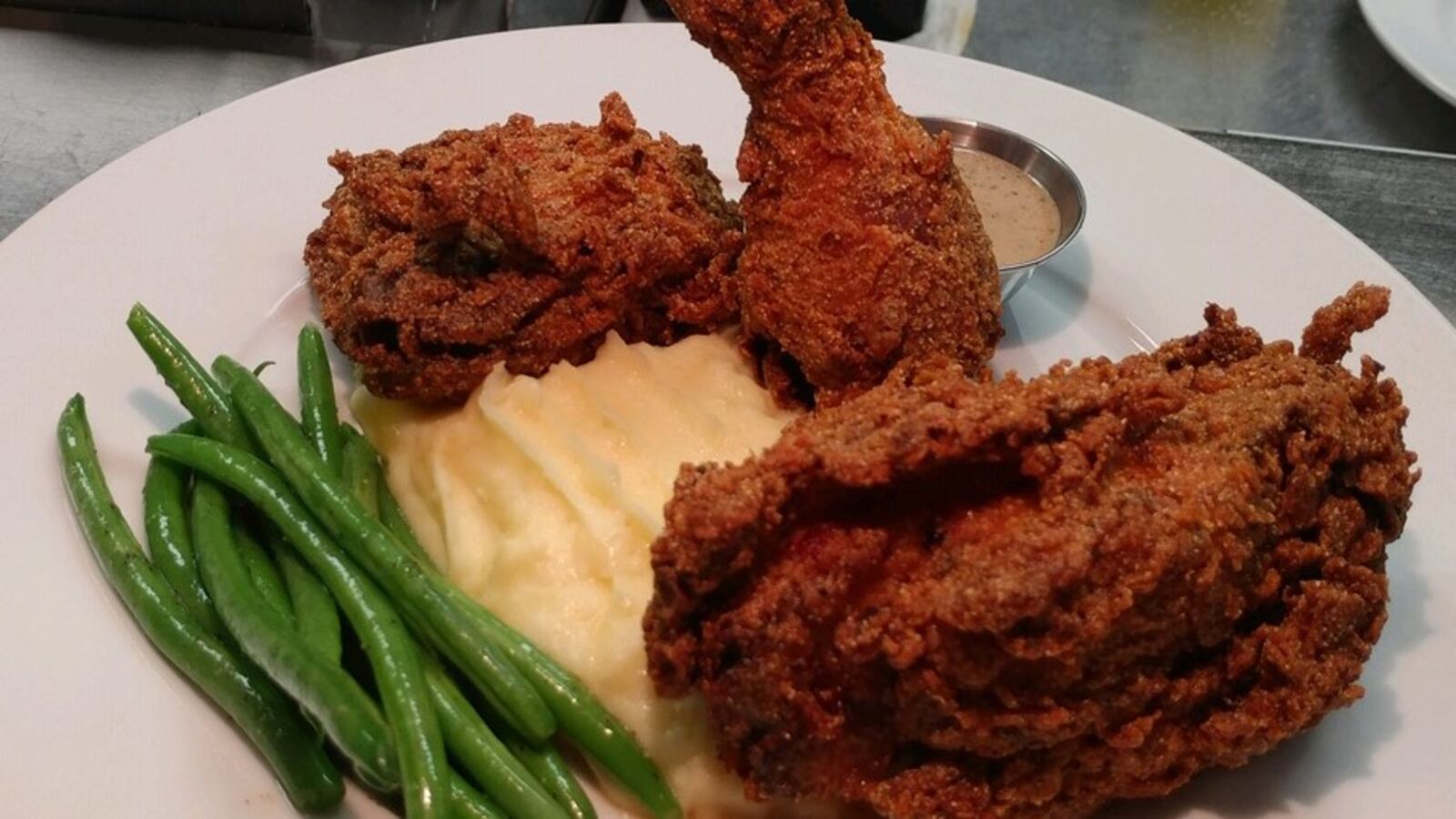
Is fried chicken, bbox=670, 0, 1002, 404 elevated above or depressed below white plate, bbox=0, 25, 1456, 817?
above

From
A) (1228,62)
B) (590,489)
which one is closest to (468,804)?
(590,489)

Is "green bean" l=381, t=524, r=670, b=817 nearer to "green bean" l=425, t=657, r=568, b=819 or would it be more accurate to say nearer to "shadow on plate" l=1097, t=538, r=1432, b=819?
"green bean" l=425, t=657, r=568, b=819

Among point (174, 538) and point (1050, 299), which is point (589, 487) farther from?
point (1050, 299)

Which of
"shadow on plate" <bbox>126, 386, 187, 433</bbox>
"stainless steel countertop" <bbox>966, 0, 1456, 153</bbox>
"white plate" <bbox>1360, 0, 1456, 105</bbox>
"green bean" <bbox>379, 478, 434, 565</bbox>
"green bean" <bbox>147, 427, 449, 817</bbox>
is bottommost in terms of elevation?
"stainless steel countertop" <bbox>966, 0, 1456, 153</bbox>

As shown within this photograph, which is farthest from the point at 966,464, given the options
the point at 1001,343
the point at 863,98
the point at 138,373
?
the point at 138,373

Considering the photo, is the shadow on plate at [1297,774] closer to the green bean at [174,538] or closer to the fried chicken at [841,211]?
the fried chicken at [841,211]

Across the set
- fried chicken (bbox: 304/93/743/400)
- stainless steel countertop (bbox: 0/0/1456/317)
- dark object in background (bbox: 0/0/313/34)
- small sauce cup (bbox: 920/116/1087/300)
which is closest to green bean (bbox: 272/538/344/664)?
fried chicken (bbox: 304/93/743/400)

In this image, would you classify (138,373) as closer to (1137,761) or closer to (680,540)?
(680,540)
